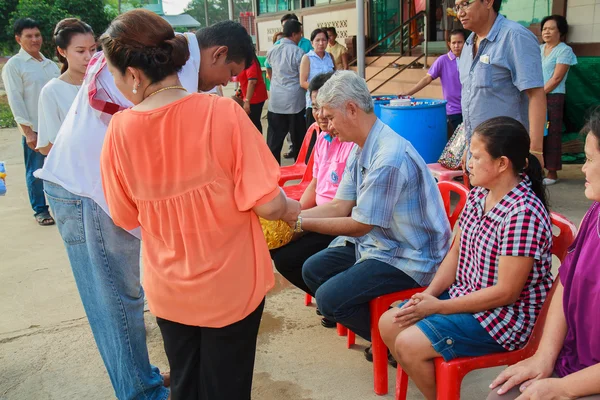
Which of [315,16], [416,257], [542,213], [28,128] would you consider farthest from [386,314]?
[315,16]

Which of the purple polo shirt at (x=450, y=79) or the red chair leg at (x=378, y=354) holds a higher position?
the purple polo shirt at (x=450, y=79)

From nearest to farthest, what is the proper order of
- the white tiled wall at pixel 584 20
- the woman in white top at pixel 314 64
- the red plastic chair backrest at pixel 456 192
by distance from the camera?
the red plastic chair backrest at pixel 456 192 < the white tiled wall at pixel 584 20 < the woman in white top at pixel 314 64

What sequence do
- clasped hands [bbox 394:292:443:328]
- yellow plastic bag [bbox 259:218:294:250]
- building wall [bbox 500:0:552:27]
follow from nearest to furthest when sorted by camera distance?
1. clasped hands [bbox 394:292:443:328]
2. yellow plastic bag [bbox 259:218:294:250]
3. building wall [bbox 500:0:552:27]

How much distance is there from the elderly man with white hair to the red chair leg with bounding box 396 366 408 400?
252 millimetres

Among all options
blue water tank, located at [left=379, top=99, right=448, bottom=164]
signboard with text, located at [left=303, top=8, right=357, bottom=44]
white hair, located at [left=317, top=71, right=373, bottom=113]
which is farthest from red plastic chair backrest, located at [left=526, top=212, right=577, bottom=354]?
signboard with text, located at [left=303, top=8, right=357, bottom=44]

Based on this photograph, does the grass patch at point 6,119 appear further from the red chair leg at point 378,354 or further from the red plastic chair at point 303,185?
the red chair leg at point 378,354

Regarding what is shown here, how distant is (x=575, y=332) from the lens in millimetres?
1606

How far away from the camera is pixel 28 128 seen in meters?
4.58

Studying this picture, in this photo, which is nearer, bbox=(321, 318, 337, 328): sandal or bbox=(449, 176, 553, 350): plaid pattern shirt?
bbox=(449, 176, 553, 350): plaid pattern shirt

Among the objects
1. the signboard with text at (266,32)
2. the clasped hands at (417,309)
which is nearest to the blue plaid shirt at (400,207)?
the clasped hands at (417,309)

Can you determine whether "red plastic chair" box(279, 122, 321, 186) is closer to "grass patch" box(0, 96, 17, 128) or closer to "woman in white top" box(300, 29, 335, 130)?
"woman in white top" box(300, 29, 335, 130)

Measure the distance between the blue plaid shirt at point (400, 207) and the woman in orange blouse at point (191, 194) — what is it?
563 mm

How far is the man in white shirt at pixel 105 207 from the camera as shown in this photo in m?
1.98

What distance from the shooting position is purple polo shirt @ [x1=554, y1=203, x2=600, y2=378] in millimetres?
1526
